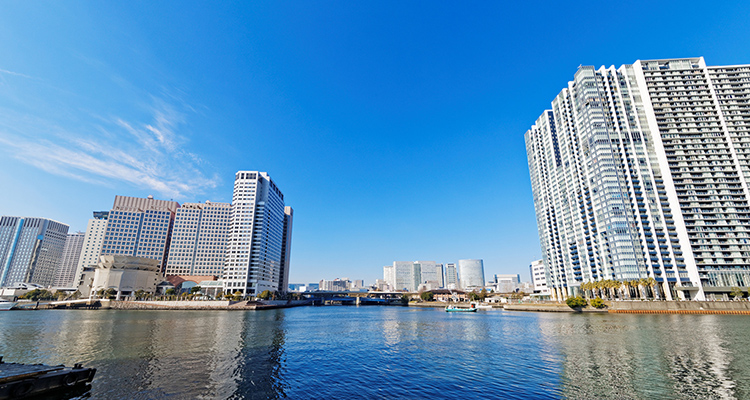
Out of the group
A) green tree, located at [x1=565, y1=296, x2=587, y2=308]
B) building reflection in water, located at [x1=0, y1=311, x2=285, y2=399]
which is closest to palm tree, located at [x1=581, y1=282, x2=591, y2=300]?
green tree, located at [x1=565, y1=296, x2=587, y2=308]

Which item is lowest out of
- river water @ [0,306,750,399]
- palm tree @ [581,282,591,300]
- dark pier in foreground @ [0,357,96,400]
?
river water @ [0,306,750,399]

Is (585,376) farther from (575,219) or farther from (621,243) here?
(575,219)

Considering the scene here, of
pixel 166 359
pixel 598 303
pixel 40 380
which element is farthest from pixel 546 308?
pixel 40 380

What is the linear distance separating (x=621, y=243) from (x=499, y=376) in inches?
6225

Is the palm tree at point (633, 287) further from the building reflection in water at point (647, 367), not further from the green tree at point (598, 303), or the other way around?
the building reflection in water at point (647, 367)

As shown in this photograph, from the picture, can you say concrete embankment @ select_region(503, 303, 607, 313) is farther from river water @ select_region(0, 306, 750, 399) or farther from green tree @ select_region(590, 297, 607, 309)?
river water @ select_region(0, 306, 750, 399)

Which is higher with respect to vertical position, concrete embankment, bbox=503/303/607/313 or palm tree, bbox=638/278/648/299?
palm tree, bbox=638/278/648/299

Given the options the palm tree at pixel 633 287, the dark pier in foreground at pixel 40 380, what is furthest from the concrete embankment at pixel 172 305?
the palm tree at pixel 633 287

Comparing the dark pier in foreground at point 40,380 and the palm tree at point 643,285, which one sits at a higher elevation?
the palm tree at point 643,285

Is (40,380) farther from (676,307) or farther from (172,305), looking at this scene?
(676,307)

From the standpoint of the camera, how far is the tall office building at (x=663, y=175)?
145750 mm

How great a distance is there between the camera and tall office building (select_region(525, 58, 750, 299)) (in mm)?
145750

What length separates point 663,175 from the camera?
521ft

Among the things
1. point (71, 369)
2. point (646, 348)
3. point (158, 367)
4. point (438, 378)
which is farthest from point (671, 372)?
point (71, 369)
